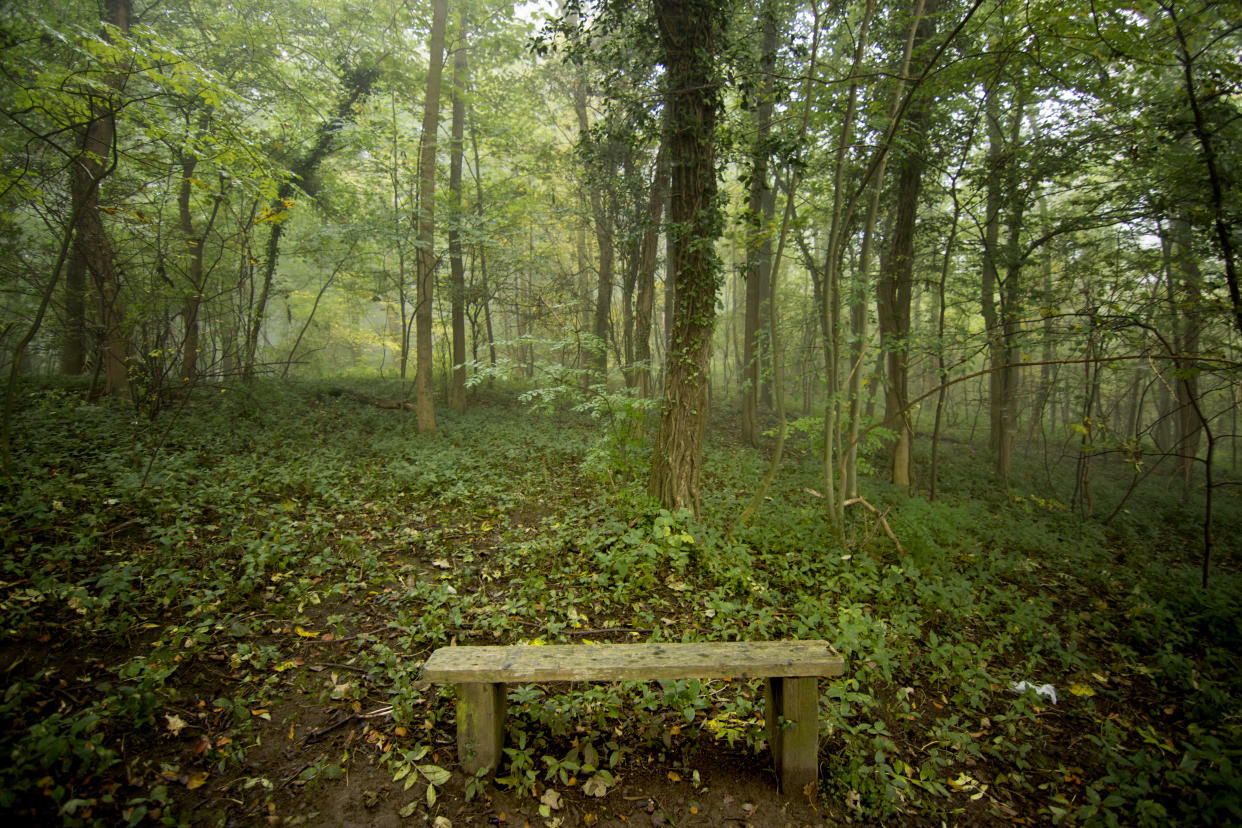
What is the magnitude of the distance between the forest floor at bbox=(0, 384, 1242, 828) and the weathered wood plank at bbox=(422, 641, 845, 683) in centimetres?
49

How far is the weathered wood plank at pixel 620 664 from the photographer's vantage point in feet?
8.13

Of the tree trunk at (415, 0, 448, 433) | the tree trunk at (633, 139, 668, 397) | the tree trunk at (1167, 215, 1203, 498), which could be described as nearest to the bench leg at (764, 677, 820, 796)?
the tree trunk at (1167, 215, 1203, 498)

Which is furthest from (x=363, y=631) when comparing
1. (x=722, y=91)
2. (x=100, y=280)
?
(x=100, y=280)

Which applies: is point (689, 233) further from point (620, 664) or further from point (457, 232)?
point (457, 232)

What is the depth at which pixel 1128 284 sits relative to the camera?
7078mm

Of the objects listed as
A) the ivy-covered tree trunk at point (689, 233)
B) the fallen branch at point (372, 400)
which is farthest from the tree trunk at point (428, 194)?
the ivy-covered tree trunk at point (689, 233)

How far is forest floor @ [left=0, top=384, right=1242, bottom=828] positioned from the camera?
2502 millimetres

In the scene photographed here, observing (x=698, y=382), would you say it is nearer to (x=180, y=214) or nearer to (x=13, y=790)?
(x=13, y=790)

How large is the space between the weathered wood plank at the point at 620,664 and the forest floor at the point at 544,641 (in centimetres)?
49

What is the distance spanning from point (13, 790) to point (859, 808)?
3850 mm

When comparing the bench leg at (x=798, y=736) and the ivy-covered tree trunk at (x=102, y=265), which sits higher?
the ivy-covered tree trunk at (x=102, y=265)

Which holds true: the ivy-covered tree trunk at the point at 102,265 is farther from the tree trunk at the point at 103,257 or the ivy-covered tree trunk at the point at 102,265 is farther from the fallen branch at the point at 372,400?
the fallen branch at the point at 372,400

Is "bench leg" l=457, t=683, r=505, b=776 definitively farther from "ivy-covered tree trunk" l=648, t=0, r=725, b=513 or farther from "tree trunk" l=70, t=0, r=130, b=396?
"tree trunk" l=70, t=0, r=130, b=396

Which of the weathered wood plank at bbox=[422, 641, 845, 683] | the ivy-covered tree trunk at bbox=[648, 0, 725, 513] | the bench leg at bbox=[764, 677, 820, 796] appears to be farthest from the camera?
the ivy-covered tree trunk at bbox=[648, 0, 725, 513]
